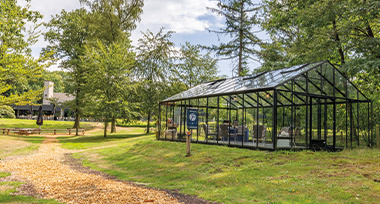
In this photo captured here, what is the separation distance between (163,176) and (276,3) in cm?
1222

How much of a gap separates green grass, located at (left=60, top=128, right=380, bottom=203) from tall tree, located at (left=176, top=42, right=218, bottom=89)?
15.7 m

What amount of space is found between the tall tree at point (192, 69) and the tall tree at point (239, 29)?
5.11 m

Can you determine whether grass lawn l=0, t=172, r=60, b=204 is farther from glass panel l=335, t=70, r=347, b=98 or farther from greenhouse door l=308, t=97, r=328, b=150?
glass panel l=335, t=70, r=347, b=98

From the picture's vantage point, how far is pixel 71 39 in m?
27.9

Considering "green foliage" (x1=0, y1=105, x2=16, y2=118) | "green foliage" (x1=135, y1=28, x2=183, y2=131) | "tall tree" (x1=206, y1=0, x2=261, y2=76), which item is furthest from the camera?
"green foliage" (x1=135, y1=28, x2=183, y2=131)

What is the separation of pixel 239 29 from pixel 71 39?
17772 mm

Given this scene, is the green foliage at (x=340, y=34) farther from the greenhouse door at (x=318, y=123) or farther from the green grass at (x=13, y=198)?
the green grass at (x=13, y=198)

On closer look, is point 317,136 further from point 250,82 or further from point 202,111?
point 202,111

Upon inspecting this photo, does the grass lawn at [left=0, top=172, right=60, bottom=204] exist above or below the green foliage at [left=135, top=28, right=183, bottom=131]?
below

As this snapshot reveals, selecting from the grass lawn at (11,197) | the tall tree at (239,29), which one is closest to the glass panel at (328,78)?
the tall tree at (239,29)

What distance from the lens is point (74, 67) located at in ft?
92.8

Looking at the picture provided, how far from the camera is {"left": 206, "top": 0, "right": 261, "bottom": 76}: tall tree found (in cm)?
2091

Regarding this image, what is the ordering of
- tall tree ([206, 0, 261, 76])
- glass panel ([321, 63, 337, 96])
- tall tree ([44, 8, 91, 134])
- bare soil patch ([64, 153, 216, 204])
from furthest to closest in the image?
1. tall tree ([44, 8, 91, 134])
2. tall tree ([206, 0, 261, 76])
3. glass panel ([321, 63, 337, 96])
4. bare soil patch ([64, 153, 216, 204])

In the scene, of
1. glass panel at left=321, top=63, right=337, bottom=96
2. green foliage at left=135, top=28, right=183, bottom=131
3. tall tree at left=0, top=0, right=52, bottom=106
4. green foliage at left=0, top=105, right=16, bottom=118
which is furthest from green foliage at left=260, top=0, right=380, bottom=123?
green foliage at left=0, top=105, right=16, bottom=118
